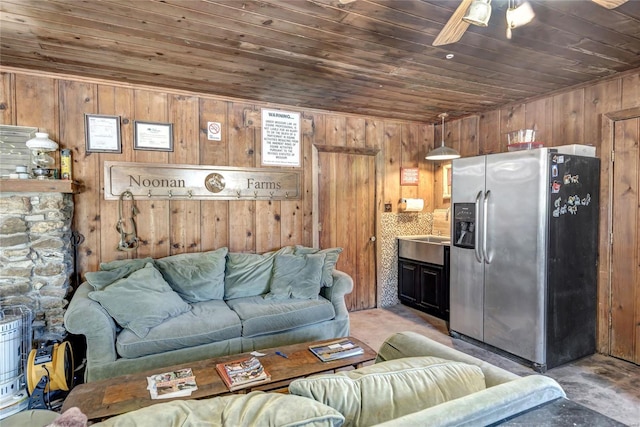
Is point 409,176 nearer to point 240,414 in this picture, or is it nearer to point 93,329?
point 93,329

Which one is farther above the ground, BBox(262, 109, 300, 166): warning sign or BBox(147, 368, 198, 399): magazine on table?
BBox(262, 109, 300, 166): warning sign

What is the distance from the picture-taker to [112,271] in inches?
110

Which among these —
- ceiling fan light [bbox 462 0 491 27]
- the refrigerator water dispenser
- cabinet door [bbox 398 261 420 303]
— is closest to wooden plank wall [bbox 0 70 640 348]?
cabinet door [bbox 398 261 420 303]

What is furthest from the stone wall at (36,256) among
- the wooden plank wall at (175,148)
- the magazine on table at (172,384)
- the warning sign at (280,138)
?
the warning sign at (280,138)

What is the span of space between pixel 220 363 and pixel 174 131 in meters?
2.29

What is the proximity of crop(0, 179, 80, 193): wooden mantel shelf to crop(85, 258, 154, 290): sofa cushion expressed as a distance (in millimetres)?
651

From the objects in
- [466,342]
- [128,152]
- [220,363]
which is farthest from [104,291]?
[466,342]

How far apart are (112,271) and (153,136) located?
1.27 metres

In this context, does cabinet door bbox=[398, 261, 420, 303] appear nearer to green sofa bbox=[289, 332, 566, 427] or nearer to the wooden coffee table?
the wooden coffee table

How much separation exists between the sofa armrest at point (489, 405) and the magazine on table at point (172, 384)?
1.22 m

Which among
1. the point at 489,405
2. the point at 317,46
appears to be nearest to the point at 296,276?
the point at 317,46

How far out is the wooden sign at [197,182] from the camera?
125 inches

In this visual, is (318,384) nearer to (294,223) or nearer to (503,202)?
(503,202)

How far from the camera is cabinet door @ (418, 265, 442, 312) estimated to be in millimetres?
4020
